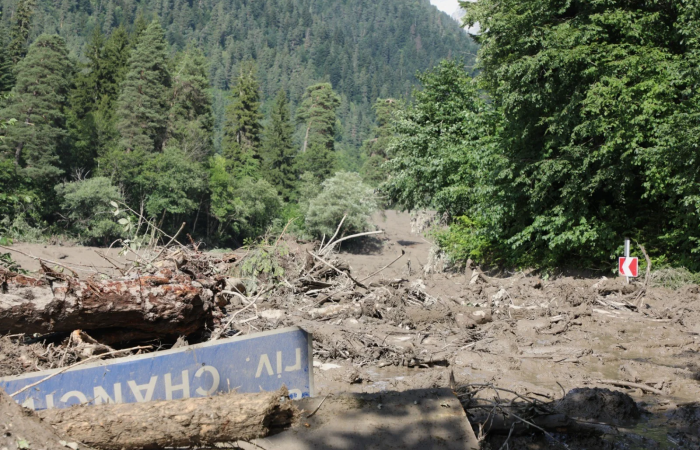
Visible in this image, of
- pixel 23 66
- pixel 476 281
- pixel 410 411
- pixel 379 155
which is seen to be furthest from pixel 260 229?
pixel 410 411

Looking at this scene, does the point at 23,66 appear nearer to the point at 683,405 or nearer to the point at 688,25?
the point at 688,25

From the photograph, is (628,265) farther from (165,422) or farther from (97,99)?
(97,99)

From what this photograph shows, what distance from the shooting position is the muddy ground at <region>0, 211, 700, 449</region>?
5.62 metres

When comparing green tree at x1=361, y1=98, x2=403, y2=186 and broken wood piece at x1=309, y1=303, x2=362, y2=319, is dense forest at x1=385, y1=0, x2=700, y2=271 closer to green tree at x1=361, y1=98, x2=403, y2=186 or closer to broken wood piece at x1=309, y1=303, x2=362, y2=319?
→ broken wood piece at x1=309, y1=303, x2=362, y2=319

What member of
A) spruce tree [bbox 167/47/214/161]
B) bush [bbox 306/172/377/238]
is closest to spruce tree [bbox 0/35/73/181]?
spruce tree [bbox 167/47/214/161]

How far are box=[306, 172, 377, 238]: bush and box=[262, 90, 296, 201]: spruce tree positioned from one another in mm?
12694

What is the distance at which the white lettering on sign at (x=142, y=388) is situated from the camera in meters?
4.80

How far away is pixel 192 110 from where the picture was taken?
187ft

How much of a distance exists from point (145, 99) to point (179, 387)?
46.3 metres

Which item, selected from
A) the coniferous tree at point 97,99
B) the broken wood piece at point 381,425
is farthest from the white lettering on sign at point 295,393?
the coniferous tree at point 97,99

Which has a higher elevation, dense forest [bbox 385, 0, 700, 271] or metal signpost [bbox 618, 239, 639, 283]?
dense forest [bbox 385, 0, 700, 271]

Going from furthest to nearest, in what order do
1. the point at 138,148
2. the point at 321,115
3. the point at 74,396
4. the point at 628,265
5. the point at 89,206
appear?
1. the point at 321,115
2. the point at 138,148
3. the point at 89,206
4. the point at 628,265
5. the point at 74,396

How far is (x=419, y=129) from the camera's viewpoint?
22.7m

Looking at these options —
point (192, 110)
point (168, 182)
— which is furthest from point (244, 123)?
point (168, 182)
